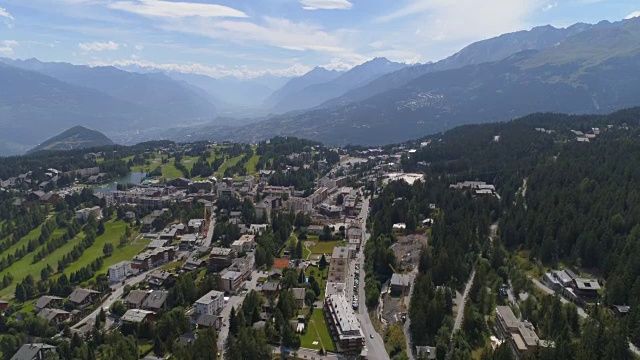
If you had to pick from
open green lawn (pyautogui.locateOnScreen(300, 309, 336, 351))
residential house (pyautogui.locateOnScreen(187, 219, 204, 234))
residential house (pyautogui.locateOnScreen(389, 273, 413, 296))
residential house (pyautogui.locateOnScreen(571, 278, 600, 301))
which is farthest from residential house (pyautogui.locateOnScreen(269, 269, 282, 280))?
residential house (pyautogui.locateOnScreen(571, 278, 600, 301))

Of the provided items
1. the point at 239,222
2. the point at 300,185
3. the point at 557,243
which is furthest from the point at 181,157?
the point at 557,243

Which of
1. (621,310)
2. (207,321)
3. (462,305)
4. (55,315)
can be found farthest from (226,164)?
(621,310)

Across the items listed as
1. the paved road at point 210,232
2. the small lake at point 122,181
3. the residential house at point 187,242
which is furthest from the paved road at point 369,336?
the small lake at point 122,181

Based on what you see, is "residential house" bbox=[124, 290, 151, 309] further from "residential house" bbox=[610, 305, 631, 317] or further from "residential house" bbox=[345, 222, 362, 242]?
"residential house" bbox=[610, 305, 631, 317]

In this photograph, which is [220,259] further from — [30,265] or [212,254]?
[30,265]

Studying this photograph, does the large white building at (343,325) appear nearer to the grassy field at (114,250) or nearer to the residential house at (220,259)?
the residential house at (220,259)

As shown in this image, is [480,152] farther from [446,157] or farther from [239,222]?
[239,222]
